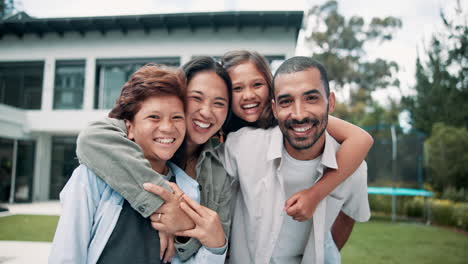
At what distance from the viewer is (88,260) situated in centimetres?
136

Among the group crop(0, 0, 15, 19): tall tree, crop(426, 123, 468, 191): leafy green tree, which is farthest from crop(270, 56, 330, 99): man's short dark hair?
crop(0, 0, 15, 19): tall tree

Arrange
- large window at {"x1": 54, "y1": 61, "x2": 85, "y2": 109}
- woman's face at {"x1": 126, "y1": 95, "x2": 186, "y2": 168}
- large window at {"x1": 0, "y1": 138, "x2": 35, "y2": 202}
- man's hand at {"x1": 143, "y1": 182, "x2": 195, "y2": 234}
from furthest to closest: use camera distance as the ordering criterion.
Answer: large window at {"x1": 54, "y1": 61, "x2": 85, "y2": 109} → large window at {"x1": 0, "y1": 138, "x2": 35, "y2": 202} → woman's face at {"x1": 126, "y1": 95, "x2": 186, "y2": 168} → man's hand at {"x1": 143, "y1": 182, "x2": 195, "y2": 234}

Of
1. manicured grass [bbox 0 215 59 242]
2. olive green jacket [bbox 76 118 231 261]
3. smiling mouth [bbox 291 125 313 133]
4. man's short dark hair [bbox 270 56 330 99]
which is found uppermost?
man's short dark hair [bbox 270 56 330 99]

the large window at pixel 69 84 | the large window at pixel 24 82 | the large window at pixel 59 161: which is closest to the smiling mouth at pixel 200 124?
the large window at pixel 69 84

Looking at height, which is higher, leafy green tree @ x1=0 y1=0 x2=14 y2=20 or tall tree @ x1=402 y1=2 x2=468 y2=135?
leafy green tree @ x1=0 y1=0 x2=14 y2=20

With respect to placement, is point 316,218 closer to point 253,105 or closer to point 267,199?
point 267,199

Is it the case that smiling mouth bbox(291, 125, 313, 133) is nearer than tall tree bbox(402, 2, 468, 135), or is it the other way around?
smiling mouth bbox(291, 125, 313, 133)

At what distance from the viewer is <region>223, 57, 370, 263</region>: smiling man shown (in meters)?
1.85

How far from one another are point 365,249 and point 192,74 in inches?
215

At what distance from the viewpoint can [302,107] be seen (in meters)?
1.82

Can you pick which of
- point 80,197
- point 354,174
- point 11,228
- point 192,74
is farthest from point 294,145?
point 11,228

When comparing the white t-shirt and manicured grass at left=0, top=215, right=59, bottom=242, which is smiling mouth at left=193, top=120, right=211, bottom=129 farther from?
manicured grass at left=0, top=215, right=59, bottom=242

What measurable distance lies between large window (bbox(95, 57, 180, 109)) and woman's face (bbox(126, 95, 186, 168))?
11.7m

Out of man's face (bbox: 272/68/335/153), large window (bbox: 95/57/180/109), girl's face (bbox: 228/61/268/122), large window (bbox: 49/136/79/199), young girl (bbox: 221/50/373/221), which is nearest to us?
man's face (bbox: 272/68/335/153)
